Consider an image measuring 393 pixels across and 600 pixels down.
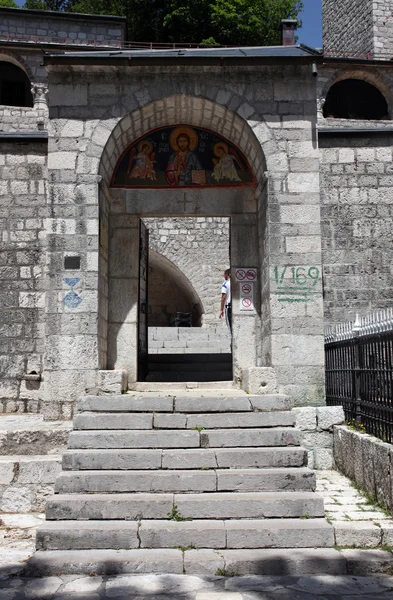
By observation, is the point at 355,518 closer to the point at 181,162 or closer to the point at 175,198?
the point at 175,198

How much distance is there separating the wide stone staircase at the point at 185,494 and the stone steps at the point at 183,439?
10 mm

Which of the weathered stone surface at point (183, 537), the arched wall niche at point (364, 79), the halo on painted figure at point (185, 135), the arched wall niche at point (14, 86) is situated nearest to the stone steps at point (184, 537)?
the weathered stone surface at point (183, 537)

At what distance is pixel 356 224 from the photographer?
10875 mm

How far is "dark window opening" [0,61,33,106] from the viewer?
23.8 m

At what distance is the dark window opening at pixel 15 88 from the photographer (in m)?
23.8

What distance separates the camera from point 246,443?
6.36m

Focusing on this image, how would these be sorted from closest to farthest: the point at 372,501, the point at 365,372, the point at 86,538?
the point at 86,538 → the point at 372,501 → the point at 365,372

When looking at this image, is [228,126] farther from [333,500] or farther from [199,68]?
[333,500]

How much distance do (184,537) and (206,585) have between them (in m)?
0.65

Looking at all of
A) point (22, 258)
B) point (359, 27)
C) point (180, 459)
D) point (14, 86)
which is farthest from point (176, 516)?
point (359, 27)

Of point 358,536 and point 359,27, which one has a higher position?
point 359,27

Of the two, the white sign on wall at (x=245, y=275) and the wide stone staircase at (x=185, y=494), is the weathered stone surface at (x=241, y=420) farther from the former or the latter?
the white sign on wall at (x=245, y=275)

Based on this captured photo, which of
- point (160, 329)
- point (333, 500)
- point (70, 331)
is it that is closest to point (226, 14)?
point (160, 329)

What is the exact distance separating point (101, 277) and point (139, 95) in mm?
2462
